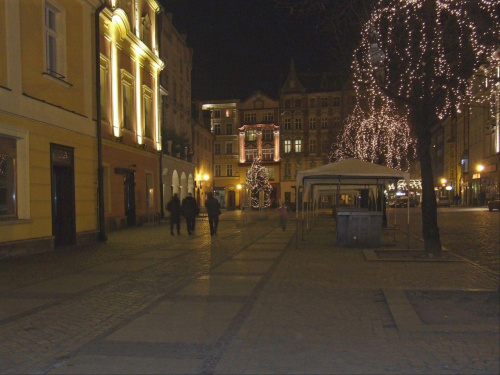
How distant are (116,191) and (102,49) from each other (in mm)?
6284

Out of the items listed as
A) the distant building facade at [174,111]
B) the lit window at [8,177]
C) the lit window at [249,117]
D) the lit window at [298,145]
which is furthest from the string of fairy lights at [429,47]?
the lit window at [249,117]

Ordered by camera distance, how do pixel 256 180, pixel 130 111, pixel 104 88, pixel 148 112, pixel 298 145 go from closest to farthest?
pixel 104 88 < pixel 130 111 < pixel 148 112 < pixel 256 180 < pixel 298 145

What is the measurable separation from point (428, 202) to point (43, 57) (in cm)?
1151

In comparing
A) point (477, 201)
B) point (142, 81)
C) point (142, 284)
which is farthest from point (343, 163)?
point (477, 201)

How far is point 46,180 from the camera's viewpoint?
49.5ft

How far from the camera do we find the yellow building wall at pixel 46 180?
45.2ft

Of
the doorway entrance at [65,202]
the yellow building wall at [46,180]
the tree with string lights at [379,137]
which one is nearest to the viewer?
the yellow building wall at [46,180]

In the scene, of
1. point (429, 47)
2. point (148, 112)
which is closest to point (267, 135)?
point (148, 112)

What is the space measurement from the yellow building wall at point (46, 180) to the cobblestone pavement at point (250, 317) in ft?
6.53

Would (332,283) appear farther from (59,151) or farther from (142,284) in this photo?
(59,151)

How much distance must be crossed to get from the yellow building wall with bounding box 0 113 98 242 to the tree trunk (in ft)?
34.3

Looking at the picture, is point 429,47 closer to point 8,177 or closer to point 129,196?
point 8,177

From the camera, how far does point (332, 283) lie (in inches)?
369

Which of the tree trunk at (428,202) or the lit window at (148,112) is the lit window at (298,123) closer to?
the lit window at (148,112)
